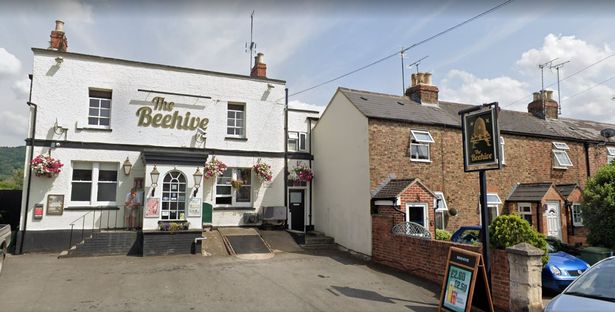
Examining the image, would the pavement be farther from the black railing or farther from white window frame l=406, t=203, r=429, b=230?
white window frame l=406, t=203, r=429, b=230

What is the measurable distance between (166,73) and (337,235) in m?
9.91

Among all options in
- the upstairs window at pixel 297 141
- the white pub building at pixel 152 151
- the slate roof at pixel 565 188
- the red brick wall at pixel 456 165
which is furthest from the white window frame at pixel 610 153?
the upstairs window at pixel 297 141

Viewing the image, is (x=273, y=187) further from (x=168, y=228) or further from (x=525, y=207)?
(x=525, y=207)

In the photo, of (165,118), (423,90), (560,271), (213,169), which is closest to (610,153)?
(423,90)

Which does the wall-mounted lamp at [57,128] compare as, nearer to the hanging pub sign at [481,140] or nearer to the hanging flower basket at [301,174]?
the hanging flower basket at [301,174]

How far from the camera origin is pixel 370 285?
30.5ft

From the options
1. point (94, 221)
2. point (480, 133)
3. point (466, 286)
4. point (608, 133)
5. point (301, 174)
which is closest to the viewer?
point (466, 286)

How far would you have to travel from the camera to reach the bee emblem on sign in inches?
305

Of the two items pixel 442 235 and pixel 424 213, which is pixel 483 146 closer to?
pixel 424 213

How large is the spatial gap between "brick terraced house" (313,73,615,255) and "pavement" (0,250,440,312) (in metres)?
3.03

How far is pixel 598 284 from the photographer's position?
5.37 meters

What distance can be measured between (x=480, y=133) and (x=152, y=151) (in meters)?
10.8

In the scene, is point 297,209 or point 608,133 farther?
point 608,133

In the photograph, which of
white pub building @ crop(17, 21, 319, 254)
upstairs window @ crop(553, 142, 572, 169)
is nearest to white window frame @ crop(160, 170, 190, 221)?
white pub building @ crop(17, 21, 319, 254)
